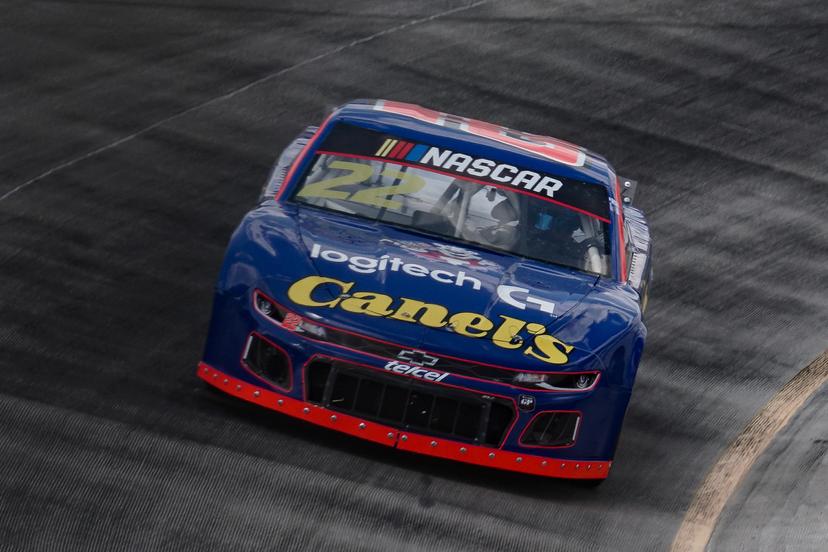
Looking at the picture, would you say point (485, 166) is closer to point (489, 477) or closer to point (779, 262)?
point (489, 477)

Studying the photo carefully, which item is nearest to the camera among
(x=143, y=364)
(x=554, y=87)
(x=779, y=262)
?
(x=143, y=364)

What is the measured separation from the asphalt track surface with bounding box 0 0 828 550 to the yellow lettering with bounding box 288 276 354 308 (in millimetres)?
614

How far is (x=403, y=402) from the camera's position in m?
6.48

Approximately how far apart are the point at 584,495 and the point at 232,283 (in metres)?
1.93

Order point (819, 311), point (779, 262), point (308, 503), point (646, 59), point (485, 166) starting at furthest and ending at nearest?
point (646, 59) < point (779, 262) < point (819, 311) < point (485, 166) < point (308, 503)

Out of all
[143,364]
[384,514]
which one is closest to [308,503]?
[384,514]

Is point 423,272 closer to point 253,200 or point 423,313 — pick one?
point 423,313

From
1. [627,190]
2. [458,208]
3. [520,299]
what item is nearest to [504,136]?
[458,208]

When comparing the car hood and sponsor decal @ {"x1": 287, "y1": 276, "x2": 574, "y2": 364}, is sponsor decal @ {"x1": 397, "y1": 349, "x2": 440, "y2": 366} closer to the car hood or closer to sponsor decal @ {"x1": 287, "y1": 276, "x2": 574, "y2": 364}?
the car hood

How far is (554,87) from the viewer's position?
12.9 m

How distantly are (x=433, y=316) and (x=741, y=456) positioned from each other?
7.29 feet

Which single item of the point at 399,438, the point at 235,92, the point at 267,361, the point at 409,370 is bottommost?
the point at 235,92

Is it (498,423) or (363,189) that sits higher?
(363,189)

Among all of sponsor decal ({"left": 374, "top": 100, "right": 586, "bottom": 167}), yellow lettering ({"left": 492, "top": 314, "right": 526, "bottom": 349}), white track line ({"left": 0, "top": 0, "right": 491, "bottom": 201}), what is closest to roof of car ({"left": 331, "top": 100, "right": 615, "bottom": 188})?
sponsor decal ({"left": 374, "top": 100, "right": 586, "bottom": 167})
